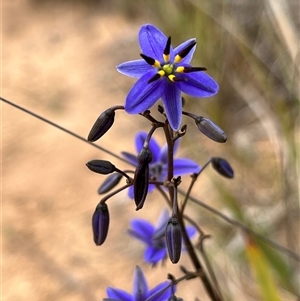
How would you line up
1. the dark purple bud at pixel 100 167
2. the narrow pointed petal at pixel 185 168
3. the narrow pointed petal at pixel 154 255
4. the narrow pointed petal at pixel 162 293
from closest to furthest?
the dark purple bud at pixel 100 167, the narrow pointed petal at pixel 162 293, the narrow pointed petal at pixel 185 168, the narrow pointed petal at pixel 154 255

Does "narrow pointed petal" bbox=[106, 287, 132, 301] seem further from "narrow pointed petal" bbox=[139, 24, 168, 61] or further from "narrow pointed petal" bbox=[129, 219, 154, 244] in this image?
"narrow pointed petal" bbox=[139, 24, 168, 61]

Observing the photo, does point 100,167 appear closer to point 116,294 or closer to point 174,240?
point 174,240

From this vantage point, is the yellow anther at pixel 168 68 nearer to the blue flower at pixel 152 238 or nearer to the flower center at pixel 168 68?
the flower center at pixel 168 68

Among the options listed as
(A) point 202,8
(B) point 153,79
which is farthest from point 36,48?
(B) point 153,79

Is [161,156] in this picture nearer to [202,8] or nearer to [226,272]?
[226,272]

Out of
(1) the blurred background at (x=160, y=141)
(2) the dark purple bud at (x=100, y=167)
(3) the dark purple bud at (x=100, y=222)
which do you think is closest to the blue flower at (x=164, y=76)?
(2) the dark purple bud at (x=100, y=167)

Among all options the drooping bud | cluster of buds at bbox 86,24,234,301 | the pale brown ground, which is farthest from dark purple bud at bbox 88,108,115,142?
the pale brown ground
